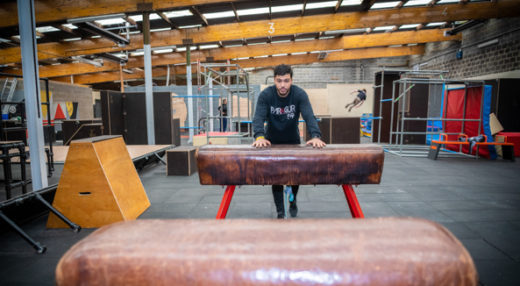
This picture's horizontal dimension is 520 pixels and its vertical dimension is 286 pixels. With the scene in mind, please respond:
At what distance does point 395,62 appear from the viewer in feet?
47.8

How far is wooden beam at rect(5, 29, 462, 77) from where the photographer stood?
10.4 meters

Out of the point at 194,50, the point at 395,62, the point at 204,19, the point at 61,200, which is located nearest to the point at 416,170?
the point at 61,200

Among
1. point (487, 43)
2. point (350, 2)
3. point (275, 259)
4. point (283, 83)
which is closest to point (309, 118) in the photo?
point (283, 83)

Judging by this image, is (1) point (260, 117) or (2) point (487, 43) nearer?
(1) point (260, 117)

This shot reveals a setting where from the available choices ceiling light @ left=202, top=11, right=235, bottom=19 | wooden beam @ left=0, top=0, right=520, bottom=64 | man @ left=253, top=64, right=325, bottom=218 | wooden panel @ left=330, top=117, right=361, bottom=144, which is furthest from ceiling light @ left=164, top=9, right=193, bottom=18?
man @ left=253, top=64, right=325, bottom=218

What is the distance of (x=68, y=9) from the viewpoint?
5.76 metres

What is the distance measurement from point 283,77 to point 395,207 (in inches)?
79.2

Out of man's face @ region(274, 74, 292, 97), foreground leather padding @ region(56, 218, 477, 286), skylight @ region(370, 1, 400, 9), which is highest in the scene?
skylight @ region(370, 1, 400, 9)

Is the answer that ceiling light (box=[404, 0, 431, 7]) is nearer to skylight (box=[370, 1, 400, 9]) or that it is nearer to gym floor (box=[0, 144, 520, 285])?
skylight (box=[370, 1, 400, 9])

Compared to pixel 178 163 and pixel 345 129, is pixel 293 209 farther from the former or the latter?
pixel 345 129

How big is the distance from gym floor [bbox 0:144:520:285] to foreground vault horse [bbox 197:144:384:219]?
0.99 meters

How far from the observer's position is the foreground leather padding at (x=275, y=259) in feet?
1.90

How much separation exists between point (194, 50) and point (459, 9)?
9.33 meters

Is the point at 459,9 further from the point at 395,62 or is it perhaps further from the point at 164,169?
the point at 164,169
